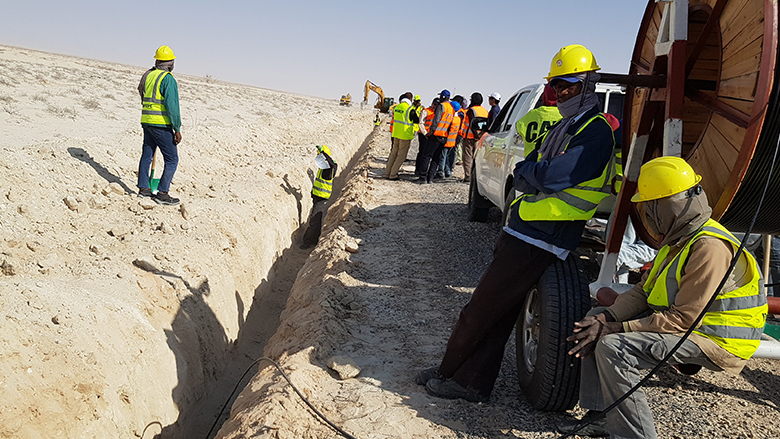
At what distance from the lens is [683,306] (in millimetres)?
2717

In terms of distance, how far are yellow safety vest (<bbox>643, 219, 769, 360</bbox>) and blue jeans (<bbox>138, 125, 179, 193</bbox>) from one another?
7.10m

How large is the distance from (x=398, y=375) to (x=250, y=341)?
13.3ft

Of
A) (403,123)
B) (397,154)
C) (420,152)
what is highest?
(403,123)

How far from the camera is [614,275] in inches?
171

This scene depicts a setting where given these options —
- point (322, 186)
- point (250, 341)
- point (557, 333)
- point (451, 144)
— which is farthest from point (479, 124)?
point (451, 144)

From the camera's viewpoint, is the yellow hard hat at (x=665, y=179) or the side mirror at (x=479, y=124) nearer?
the yellow hard hat at (x=665, y=179)

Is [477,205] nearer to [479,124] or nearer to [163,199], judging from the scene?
[479,124]

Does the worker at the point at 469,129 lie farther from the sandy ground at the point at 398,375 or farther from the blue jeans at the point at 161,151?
the blue jeans at the point at 161,151

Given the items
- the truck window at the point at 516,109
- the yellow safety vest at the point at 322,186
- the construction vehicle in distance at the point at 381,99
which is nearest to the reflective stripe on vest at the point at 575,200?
the truck window at the point at 516,109

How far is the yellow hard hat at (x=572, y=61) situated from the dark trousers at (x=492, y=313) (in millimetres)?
1036

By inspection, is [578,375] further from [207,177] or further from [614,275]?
[207,177]

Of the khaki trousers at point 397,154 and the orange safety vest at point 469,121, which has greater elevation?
the orange safety vest at point 469,121

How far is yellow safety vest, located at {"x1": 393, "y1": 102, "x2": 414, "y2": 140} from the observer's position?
1345 centimetres

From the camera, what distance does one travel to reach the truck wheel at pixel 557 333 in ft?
11.0
